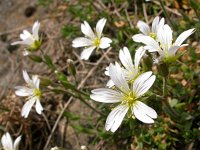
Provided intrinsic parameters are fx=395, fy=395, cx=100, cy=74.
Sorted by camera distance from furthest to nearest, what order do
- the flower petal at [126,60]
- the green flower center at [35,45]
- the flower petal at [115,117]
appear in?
the green flower center at [35,45] → the flower petal at [126,60] → the flower petal at [115,117]

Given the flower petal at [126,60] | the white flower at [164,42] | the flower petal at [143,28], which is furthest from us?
the flower petal at [143,28]

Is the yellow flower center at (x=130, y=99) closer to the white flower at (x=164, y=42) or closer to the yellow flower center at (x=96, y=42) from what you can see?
the white flower at (x=164, y=42)

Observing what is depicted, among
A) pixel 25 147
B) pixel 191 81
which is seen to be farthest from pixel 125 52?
pixel 25 147

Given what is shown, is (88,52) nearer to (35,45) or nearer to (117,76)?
(35,45)

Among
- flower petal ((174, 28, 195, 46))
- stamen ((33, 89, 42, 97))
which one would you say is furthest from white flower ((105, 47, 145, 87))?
stamen ((33, 89, 42, 97))

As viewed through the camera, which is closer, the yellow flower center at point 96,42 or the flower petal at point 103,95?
the flower petal at point 103,95

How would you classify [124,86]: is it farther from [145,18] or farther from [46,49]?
[46,49]

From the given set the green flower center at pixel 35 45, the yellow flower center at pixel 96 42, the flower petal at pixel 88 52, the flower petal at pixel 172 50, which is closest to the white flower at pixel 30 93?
the green flower center at pixel 35 45

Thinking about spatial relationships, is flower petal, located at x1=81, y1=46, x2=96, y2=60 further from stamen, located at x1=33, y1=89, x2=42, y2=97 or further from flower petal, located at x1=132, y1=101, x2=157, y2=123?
flower petal, located at x1=132, y1=101, x2=157, y2=123

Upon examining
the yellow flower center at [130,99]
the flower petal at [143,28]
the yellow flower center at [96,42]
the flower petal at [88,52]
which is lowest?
the yellow flower center at [130,99]
